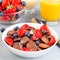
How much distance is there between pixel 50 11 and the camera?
1.05 metres

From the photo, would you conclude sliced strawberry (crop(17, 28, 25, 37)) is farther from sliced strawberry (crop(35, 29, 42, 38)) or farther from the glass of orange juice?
the glass of orange juice

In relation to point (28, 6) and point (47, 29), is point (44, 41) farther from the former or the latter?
point (28, 6)

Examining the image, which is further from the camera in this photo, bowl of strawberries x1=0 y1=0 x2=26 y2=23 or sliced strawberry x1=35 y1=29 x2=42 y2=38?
bowl of strawberries x1=0 y1=0 x2=26 y2=23

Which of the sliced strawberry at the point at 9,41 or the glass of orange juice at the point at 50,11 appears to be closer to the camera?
the sliced strawberry at the point at 9,41

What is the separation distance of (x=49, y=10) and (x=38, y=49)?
31 centimetres

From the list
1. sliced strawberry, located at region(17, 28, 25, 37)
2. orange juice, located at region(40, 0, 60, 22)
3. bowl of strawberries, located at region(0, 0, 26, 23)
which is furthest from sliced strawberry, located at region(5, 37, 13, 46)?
orange juice, located at region(40, 0, 60, 22)

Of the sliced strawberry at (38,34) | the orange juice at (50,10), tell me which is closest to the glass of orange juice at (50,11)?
the orange juice at (50,10)

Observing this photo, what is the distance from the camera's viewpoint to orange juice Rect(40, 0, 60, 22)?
40.8 inches

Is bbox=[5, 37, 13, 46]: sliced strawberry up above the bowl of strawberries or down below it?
below

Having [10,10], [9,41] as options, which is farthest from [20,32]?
[10,10]

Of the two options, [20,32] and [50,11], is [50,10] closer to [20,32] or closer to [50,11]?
[50,11]

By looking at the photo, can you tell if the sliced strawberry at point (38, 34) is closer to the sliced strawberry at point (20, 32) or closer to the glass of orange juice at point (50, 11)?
the sliced strawberry at point (20, 32)

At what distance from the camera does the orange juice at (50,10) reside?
1.04 m

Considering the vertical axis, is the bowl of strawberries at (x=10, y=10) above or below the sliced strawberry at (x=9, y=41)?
above
